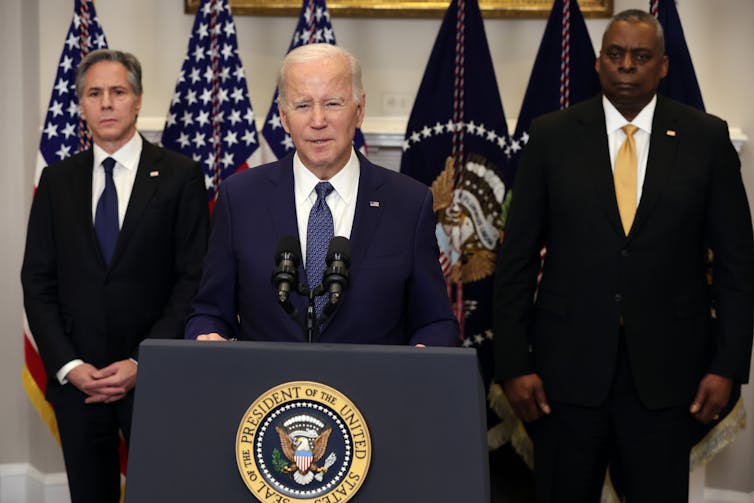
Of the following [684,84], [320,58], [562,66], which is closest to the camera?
[320,58]

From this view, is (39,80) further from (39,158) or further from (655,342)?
(655,342)

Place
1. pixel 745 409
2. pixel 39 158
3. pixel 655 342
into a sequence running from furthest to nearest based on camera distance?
pixel 745 409
pixel 39 158
pixel 655 342

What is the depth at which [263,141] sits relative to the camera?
4.36 metres

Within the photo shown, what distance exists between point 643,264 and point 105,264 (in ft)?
5.64

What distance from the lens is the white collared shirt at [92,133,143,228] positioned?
3.37 metres

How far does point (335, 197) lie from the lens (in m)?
2.26

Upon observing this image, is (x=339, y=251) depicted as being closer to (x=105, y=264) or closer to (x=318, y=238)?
(x=318, y=238)

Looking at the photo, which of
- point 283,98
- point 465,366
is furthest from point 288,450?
point 283,98

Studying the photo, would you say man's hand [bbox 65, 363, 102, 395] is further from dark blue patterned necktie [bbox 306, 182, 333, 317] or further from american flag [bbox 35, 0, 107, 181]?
dark blue patterned necktie [bbox 306, 182, 333, 317]

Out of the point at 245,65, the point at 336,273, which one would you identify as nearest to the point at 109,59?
the point at 245,65

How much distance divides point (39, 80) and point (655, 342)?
282 centimetres

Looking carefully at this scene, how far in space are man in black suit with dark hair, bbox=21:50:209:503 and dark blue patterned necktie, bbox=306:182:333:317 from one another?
1167 mm

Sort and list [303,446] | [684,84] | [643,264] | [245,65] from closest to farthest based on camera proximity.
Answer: [303,446]
[643,264]
[684,84]
[245,65]

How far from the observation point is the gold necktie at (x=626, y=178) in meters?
3.10
